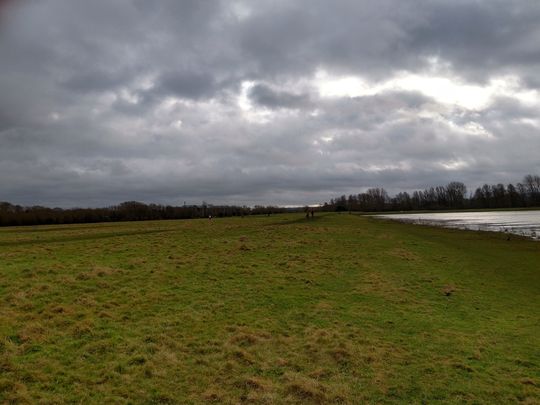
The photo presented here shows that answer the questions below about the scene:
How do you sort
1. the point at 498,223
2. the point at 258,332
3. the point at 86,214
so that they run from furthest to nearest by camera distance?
the point at 86,214 → the point at 498,223 → the point at 258,332

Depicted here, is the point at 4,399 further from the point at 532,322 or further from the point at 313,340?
the point at 532,322

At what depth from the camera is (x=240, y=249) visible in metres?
27.7

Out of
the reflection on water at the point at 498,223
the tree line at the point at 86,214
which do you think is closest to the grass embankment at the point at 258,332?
the reflection on water at the point at 498,223

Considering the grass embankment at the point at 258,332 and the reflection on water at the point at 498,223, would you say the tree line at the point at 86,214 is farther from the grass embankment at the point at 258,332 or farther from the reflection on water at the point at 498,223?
the grass embankment at the point at 258,332

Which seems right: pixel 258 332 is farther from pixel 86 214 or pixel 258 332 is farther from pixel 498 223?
pixel 86 214

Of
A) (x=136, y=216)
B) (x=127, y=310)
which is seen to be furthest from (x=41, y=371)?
(x=136, y=216)

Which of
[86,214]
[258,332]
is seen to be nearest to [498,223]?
[258,332]

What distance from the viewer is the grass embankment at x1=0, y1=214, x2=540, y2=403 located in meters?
7.61

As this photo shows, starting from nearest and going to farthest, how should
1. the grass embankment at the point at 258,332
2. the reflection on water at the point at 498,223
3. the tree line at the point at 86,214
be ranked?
the grass embankment at the point at 258,332 → the reflection on water at the point at 498,223 → the tree line at the point at 86,214

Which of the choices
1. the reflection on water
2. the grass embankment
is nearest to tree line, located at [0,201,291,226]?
the reflection on water

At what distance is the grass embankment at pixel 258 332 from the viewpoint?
7.61m

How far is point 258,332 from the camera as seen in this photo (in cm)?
1099

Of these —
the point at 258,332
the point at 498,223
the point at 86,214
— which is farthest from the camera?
the point at 86,214

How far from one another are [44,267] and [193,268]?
732 cm
